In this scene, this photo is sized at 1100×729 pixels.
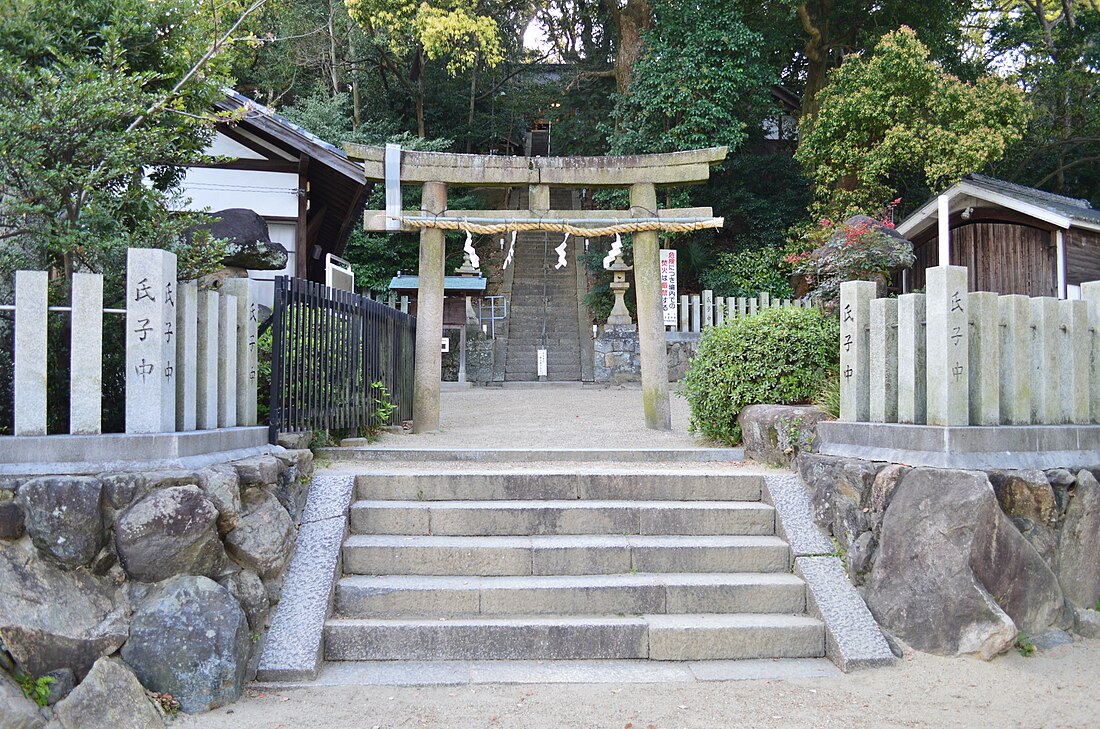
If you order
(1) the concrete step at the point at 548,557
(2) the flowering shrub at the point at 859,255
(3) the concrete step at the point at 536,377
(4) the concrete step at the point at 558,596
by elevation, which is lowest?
(4) the concrete step at the point at 558,596

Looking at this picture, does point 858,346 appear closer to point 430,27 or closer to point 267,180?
point 267,180

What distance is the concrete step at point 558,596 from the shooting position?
5270mm

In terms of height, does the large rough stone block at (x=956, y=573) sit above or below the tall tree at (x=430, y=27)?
below

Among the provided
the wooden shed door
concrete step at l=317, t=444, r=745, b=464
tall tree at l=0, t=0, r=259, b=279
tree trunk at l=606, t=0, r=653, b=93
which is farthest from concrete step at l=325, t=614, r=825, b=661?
tree trunk at l=606, t=0, r=653, b=93

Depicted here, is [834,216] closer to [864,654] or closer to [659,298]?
[659,298]

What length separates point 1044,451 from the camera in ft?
18.8

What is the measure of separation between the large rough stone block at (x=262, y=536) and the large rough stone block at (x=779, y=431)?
13.0 feet

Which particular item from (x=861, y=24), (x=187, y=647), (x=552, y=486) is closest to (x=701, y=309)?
(x=861, y=24)

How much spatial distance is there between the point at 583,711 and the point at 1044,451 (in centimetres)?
379

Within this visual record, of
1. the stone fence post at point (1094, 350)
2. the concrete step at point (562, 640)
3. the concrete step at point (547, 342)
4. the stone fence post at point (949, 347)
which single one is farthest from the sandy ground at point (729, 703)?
the concrete step at point (547, 342)

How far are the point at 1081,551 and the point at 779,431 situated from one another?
2.27 m

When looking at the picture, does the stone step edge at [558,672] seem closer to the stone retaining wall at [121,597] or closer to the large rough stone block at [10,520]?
the stone retaining wall at [121,597]

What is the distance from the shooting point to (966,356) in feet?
18.1

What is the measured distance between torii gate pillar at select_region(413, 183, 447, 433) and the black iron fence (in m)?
0.31
